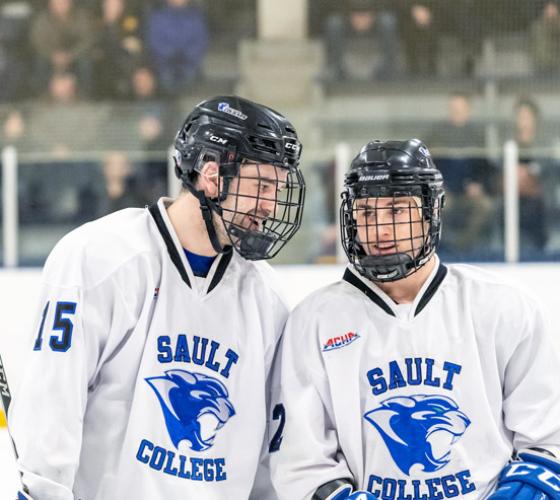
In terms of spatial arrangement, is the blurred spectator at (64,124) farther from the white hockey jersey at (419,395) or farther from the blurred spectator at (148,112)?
the white hockey jersey at (419,395)

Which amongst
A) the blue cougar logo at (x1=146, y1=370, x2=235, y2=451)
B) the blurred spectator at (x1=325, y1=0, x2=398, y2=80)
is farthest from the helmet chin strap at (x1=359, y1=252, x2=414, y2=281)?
the blurred spectator at (x1=325, y1=0, x2=398, y2=80)

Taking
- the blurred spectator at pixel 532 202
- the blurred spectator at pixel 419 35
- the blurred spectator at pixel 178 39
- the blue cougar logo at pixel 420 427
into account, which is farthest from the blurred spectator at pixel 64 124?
the blue cougar logo at pixel 420 427

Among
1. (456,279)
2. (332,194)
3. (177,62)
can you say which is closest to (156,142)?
(177,62)

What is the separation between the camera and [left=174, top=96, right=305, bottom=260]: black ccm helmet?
200 cm

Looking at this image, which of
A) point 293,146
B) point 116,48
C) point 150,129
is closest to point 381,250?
point 293,146

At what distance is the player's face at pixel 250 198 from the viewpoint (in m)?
2.01

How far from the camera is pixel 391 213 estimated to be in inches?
79.0

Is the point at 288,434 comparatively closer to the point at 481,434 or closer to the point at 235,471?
the point at 235,471

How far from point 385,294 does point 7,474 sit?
1.29 meters

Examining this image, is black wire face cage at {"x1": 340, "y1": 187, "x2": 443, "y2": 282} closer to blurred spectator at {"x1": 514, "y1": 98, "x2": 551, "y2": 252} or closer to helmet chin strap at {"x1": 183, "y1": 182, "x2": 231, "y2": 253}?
helmet chin strap at {"x1": 183, "y1": 182, "x2": 231, "y2": 253}

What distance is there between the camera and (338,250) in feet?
14.2

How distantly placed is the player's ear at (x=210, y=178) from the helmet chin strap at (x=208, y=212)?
0.01m

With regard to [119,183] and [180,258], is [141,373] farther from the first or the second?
[119,183]

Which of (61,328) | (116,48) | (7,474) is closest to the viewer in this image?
(61,328)
